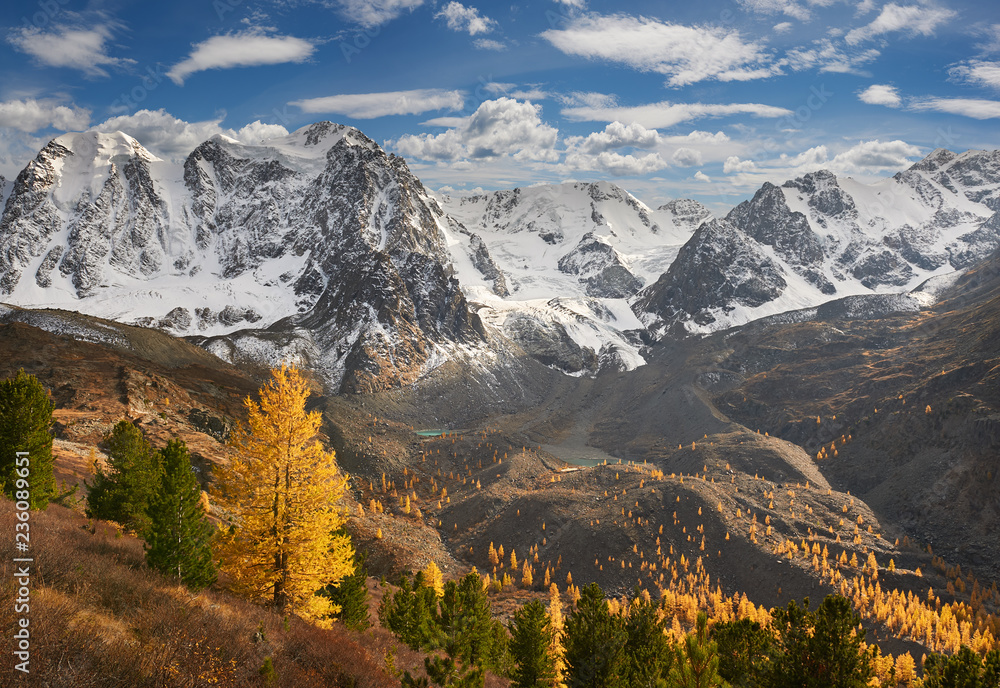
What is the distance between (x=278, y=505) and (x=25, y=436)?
1682 cm

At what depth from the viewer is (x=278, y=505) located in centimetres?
2175

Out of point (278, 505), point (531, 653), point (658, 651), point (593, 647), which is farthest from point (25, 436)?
point (658, 651)

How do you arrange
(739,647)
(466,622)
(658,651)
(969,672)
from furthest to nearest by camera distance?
1. (466,622)
2. (739,647)
3. (658,651)
4. (969,672)

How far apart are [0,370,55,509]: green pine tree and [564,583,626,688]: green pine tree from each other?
→ 26.0 metres

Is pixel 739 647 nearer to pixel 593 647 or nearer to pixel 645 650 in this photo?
pixel 645 650

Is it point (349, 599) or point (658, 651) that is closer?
point (658, 651)

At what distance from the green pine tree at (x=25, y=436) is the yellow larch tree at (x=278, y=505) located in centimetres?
1264

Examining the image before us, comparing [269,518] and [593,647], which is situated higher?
[269,518]

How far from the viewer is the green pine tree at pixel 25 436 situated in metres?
26.9

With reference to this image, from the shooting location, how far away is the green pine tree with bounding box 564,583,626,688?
22578mm

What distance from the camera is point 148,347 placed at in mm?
129125

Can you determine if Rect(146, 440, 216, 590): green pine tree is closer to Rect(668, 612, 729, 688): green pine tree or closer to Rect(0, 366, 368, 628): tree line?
Rect(0, 366, 368, 628): tree line

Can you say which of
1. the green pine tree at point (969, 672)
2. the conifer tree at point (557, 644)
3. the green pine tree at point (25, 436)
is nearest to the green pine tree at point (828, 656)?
the green pine tree at point (969, 672)

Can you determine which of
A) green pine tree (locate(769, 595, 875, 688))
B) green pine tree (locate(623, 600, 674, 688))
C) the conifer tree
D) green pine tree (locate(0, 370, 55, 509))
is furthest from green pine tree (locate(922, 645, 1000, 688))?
green pine tree (locate(0, 370, 55, 509))
